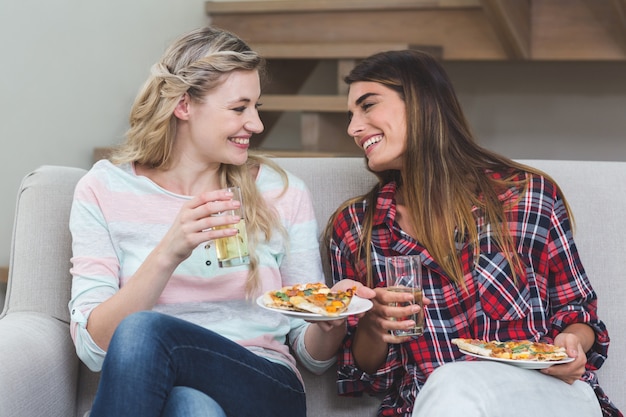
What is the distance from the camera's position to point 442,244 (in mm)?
1809

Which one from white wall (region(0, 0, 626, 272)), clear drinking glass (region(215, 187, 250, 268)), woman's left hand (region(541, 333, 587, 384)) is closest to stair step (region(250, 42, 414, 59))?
white wall (region(0, 0, 626, 272))

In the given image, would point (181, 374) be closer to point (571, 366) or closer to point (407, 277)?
point (407, 277)

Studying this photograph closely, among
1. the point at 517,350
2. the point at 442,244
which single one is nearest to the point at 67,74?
the point at 442,244

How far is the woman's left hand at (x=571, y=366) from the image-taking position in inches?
60.7

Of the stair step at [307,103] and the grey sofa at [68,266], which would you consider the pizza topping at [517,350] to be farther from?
the stair step at [307,103]

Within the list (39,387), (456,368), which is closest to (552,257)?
(456,368)

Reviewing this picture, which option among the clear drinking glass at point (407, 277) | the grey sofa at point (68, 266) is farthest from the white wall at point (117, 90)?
the clear drinking glass at point (407, 277)

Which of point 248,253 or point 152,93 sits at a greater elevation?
point 152,93

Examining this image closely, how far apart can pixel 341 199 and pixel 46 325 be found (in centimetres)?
71

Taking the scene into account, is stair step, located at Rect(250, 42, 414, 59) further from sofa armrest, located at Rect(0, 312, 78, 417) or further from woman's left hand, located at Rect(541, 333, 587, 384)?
woman's left hand, located at Rect(541, 333, 587, 384)

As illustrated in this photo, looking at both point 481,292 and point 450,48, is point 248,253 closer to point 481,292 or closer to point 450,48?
point 481,292

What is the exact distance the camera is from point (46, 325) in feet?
6.17

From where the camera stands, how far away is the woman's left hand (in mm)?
1543

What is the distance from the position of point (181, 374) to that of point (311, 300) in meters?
0.27
